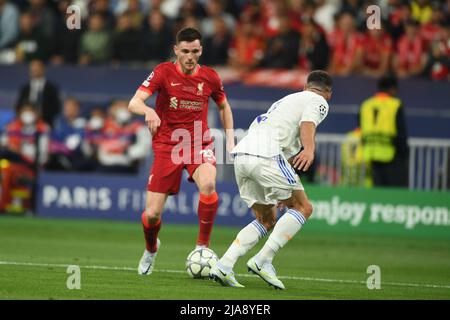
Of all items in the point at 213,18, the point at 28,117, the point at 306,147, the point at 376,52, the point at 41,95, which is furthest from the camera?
the point at 213,18

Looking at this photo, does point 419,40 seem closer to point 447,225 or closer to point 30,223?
point 447,225

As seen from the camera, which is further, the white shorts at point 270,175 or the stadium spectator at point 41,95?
the stadium spectator at point 41,95

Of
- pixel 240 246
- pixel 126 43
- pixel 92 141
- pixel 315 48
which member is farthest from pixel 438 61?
pixel 240 246

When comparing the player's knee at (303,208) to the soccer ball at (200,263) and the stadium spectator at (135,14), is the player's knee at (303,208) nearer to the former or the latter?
the soccer ball at (200,263)

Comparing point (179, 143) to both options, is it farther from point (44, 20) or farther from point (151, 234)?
point (44, 20)

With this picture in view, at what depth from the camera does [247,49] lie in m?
24.1

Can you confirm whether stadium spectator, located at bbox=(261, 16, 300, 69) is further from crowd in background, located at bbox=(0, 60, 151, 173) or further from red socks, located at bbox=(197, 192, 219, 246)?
red socks, located at bbox=(197, 192, 219, 246)

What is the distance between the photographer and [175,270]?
1267 centimetres

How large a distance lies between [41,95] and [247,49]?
14.7 ft

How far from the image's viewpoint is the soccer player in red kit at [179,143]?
1196 centimetres

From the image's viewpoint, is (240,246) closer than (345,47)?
Yes

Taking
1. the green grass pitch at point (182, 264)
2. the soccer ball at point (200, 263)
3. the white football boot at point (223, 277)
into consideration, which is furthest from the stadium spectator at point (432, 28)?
the white football boot at point (223, 277)
